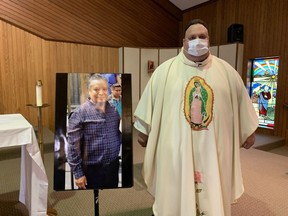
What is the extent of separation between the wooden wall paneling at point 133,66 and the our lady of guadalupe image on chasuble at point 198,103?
4.05 meters

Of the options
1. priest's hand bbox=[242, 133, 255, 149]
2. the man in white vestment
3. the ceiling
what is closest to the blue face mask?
the man in white vestment

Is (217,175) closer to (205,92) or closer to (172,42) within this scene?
(205,92)

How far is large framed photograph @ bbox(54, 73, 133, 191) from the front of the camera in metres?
1.41

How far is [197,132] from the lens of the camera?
1521 millimetres

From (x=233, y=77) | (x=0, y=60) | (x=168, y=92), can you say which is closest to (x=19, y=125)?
(x=168, y=92)

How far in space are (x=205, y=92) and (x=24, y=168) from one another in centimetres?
155

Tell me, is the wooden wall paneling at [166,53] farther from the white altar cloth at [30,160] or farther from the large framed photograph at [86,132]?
the large framed photograph at [86,132]

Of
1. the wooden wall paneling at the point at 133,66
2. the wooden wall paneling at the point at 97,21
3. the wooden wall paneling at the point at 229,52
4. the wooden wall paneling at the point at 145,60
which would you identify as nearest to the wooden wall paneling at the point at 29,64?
the wooden wall paneling at the point at 97,21

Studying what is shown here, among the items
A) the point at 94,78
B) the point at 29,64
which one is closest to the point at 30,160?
the point at 94,78

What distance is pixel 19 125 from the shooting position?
1.63 metres

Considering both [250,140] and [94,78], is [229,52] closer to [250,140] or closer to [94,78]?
[250,140]

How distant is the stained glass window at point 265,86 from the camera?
4914 millimetres

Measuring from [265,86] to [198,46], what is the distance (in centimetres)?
427

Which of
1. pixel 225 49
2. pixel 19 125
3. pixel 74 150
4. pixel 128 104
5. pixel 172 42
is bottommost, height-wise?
pixel 74 150
